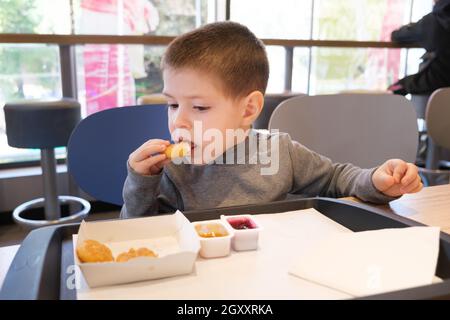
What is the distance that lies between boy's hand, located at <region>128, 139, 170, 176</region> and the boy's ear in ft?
0.77

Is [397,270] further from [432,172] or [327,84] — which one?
[327,84]

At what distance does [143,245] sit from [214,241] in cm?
13

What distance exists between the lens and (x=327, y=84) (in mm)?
4023

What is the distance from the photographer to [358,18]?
4.03 m

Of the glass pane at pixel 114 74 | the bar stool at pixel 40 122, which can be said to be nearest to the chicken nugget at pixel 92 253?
the bar stool at pixel 40 122

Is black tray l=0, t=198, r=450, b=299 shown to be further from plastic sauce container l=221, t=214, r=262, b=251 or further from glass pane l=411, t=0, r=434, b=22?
glass pane l=411, t=0, r=434, b=22

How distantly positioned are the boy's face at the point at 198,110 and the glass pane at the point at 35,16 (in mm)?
2180

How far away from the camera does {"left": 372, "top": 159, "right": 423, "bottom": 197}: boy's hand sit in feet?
Result: 3.11

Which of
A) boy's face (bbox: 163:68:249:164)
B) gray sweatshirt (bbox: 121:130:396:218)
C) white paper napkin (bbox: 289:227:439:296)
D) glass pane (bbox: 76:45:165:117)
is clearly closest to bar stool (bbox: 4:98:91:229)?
glass pane (bbox: 76:45:165:117)

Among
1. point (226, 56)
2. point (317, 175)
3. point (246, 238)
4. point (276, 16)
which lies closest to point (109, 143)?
point (226, 56)

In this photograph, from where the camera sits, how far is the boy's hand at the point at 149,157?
934mm

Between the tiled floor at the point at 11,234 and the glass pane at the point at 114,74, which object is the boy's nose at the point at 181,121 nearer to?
the tiled floor at the point at 11,234
